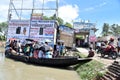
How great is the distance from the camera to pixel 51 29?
24.4m

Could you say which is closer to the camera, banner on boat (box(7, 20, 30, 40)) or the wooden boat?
the wooden boat

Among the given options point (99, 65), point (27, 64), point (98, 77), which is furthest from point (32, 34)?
point (98, 77)

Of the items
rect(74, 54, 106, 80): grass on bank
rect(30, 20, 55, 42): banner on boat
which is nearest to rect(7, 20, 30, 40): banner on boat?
rect(30, 20, 55, 42): banner on boat

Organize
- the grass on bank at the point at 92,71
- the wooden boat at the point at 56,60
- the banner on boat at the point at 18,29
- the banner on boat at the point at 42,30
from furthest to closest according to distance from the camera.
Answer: the banner on boat at the point at 18,29
the banner on boat at the point at 42,30
the wooden boat at the point at 56,60
the grass on bank at the point at 92,71

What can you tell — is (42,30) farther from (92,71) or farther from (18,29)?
(92,71)

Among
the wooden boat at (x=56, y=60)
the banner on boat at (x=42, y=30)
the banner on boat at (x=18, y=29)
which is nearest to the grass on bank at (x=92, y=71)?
the wooden boat at (x=56, y=60)

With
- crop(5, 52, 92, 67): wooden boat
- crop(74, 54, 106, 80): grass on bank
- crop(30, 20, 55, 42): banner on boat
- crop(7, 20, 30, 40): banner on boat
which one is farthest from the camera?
crop(7, 20, 30, 40): banner on boat

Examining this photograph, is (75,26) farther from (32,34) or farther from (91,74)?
(91,74)

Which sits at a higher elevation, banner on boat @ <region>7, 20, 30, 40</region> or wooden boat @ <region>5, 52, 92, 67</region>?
banner on boat @ <region>7, 20, 30, 40</region>

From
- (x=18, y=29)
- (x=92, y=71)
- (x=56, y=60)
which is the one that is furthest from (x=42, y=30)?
(x=92, y=71)

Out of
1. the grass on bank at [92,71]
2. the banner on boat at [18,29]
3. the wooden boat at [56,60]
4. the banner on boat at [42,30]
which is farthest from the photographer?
the banner on boat at [18,29]

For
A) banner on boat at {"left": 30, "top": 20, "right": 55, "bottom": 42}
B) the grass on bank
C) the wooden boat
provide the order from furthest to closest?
banner on boat at {"left": 30, "top": 20, "right": 55, "bottom": 42} → the wooden boat → the grass on bank

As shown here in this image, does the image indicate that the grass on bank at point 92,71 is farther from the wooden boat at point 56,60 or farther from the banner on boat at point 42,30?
the banner on boat at point 42,30

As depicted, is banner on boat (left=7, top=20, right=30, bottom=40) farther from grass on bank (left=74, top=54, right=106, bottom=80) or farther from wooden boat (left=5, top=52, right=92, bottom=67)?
grass on bank (left=74, top=54, right=106, bottom=80)
